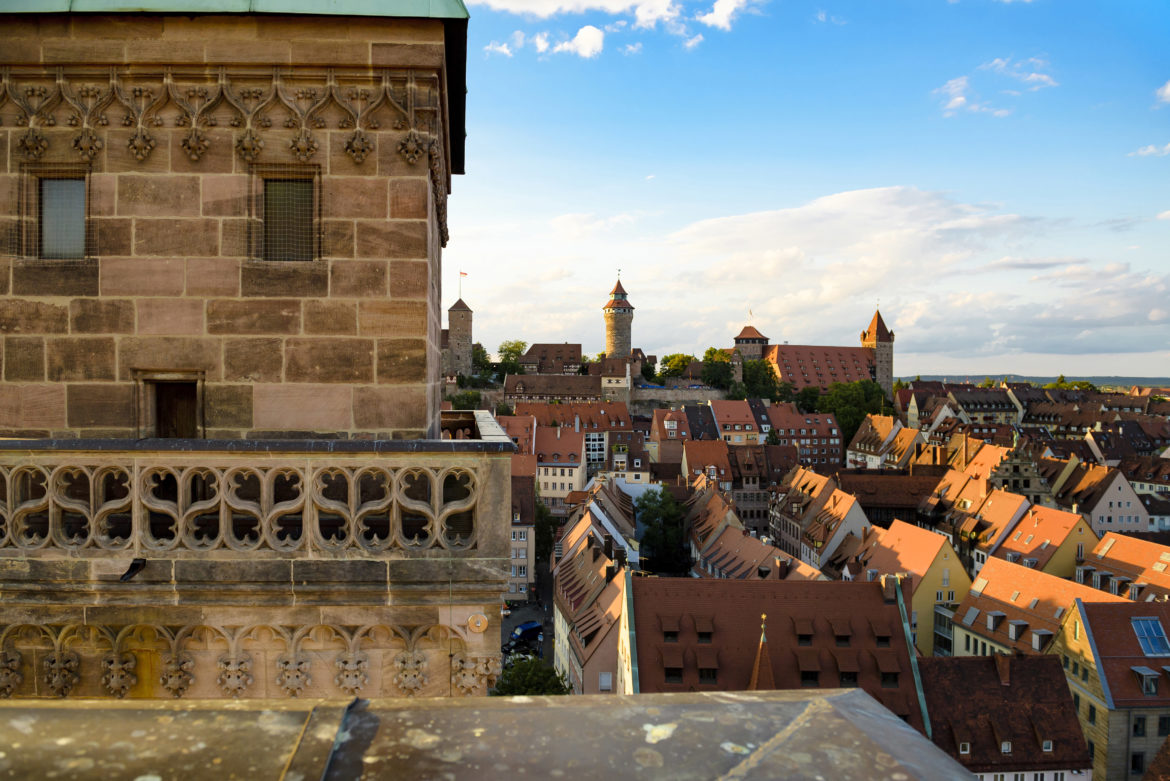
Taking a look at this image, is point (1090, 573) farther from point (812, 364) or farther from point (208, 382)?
point (812, 364)

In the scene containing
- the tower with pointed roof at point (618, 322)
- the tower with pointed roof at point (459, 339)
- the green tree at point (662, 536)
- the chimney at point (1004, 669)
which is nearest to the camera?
the chimney at point (1004, 669)

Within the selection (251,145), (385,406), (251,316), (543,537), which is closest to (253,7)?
(251,145)

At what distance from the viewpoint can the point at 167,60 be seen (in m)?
5.12

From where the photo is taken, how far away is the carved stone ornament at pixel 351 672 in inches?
181

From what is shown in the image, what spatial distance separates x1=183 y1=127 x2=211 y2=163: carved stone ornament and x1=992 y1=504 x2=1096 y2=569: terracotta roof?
46646 mm

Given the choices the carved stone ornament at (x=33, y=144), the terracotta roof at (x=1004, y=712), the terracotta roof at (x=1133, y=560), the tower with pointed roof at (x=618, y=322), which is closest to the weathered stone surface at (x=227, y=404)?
the carved stone ornament at (x=33, y=144)

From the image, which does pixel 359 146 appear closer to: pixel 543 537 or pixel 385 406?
pixel 385 406

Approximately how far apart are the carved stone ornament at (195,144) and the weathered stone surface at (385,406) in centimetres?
180

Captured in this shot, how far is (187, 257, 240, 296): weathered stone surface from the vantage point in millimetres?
5234

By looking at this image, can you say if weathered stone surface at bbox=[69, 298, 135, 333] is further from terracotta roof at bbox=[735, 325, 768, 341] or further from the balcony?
terracotta roof at bbox=[735, 325, 768, 341]

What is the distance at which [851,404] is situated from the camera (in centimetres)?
10925

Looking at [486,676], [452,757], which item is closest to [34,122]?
[486,676]

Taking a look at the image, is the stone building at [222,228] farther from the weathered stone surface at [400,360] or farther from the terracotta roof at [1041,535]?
the terracotta roof at [1041,535]

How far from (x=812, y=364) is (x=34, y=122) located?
131 meters
